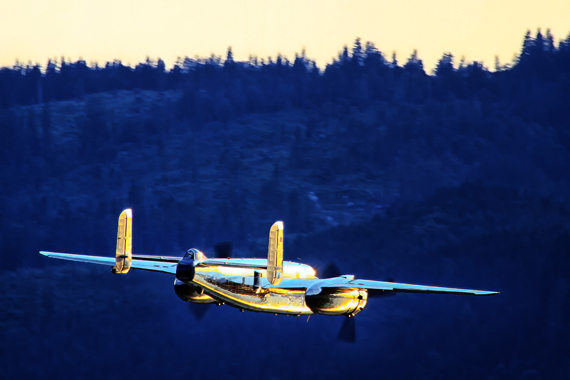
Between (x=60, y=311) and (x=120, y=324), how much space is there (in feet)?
48.6

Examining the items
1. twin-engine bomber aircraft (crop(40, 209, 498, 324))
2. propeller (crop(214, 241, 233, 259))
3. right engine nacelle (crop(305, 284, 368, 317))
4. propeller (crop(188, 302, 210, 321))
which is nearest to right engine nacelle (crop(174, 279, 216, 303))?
twin-engine bomber aircraft (crop(40, 209, 498, 324))

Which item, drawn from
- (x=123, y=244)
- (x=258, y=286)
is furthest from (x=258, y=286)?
(x=123, y=244)

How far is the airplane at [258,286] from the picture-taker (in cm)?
5712

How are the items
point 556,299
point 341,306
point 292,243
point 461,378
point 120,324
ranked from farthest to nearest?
point 292,243 < point 556,299 < point 120,324 < point 461,378 < point 341,306

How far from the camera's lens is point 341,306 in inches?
2395

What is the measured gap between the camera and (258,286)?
58.9m

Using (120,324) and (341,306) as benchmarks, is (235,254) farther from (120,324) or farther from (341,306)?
(341,306)

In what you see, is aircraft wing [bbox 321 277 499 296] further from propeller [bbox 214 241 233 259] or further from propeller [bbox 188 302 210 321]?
propeller [bbox 188 302 210 321]

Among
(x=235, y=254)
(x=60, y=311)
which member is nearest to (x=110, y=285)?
(x=60, y=311)

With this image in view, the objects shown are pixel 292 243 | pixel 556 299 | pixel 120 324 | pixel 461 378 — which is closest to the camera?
pixel 461 378

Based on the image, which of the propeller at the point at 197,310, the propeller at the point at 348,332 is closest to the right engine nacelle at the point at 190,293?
the propeller at the point at 197,310

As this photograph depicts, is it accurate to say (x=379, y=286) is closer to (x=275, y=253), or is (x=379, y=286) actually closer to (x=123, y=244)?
(x=275, y=253)

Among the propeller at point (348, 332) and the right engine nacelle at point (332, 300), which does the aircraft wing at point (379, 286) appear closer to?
the right engine nacelle at point (332, 300)

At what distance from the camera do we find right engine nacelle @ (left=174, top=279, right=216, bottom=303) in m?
63.0
